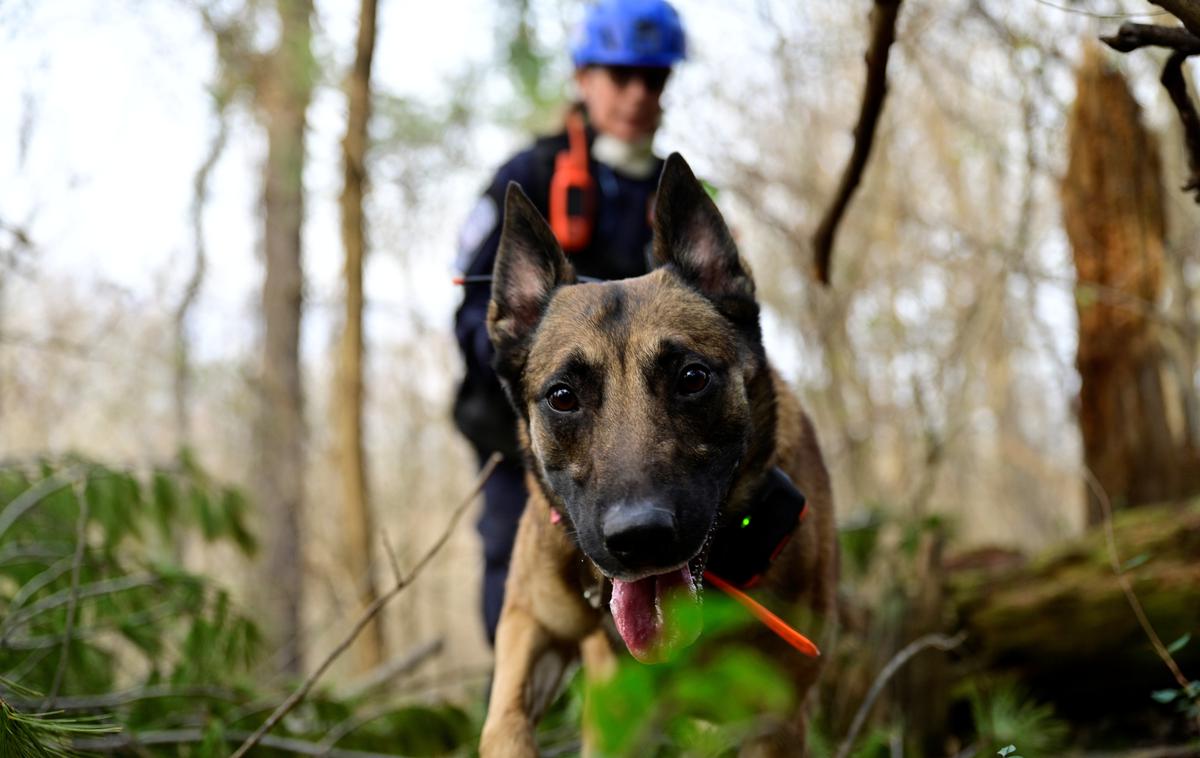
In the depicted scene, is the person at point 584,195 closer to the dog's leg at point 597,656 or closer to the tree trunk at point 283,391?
the dog's leg at point 597,656

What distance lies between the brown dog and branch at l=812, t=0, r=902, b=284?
763 mm

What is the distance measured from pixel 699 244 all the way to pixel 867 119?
0.85 meters

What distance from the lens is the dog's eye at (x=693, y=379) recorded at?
2719 millimetres

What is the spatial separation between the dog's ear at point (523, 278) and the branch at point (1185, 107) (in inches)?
71.0

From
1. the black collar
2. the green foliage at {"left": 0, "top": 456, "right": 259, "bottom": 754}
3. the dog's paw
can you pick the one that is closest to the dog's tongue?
the black collar

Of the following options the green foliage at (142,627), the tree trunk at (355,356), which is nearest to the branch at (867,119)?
the green foliage at (142,627)

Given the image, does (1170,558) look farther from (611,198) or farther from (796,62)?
(796,62)

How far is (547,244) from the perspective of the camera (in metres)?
3.16

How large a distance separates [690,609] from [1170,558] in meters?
3.86

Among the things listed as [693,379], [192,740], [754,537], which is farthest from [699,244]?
[192,740]

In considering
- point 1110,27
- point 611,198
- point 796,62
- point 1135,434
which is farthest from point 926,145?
point 611,198

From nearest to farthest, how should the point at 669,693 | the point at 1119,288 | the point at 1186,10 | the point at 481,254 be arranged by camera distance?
the point at 669,693 → the point at 1186,10 → the point at 481,254 → the point at 1119,288

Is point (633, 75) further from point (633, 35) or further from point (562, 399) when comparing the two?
point (562, 399)

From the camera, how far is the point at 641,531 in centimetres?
225
